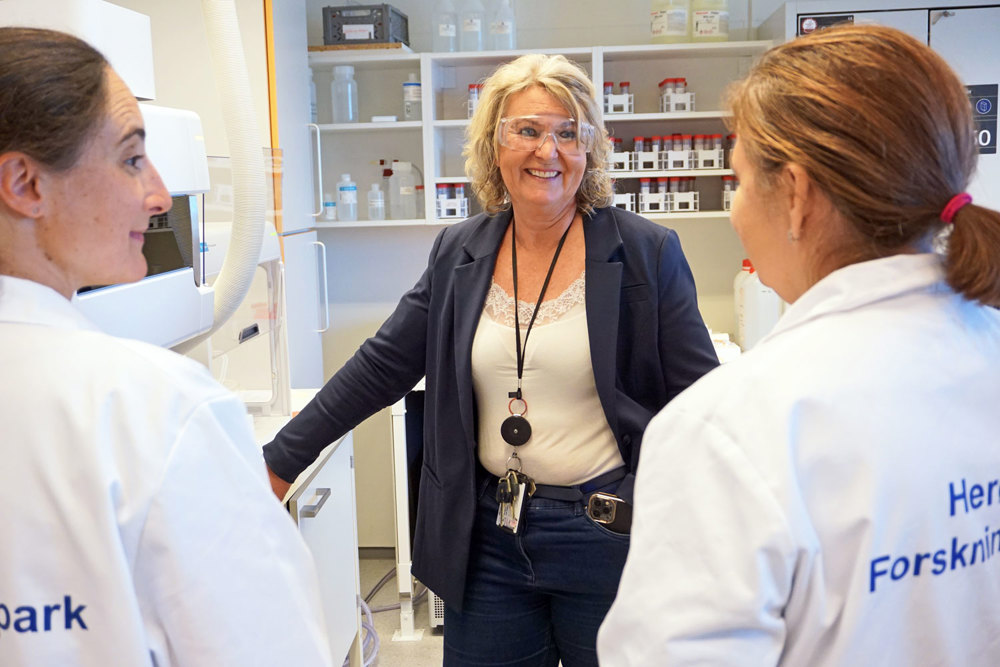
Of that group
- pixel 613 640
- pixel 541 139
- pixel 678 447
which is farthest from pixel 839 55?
pixel 541 139

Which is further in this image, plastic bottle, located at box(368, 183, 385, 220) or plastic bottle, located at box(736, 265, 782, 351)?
plastic bottle, located at box(368, 183, 385, 220)

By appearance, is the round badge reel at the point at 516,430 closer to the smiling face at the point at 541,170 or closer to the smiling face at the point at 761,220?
the smiling face at the point at 541,170

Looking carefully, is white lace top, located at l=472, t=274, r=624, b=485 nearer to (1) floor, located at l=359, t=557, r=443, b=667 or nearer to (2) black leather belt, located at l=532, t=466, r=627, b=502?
(2) black leather belt, located at l=532, t=466, r=627, b=502

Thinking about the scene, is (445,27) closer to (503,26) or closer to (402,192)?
(503,26)

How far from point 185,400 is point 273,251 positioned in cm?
129

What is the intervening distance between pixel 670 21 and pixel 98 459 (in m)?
2.83

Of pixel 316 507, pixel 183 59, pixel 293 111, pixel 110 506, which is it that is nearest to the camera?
pixel 110 506

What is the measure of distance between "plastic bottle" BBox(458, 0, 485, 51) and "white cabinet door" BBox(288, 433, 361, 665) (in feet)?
5.15

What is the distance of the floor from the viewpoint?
293 centimetres

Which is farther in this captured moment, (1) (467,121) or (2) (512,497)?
(1) (467,121)

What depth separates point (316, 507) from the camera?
1978mm

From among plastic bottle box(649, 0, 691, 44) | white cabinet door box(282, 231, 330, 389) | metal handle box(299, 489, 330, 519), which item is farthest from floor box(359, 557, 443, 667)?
plastic bottle box(649, 0, 691, 44)

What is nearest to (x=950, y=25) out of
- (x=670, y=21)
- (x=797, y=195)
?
(x=670, y=21)

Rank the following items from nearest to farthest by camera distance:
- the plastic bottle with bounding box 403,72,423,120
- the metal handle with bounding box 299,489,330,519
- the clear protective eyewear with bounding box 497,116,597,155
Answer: the clear protective eyewear with bounding box 497,116,597,155
the metal handle with bounding box 299,489,330,519
the plastic bottle with bounding box 403,72,423,120
